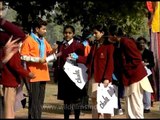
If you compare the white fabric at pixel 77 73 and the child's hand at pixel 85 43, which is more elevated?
the child's hand at pixel 85 43

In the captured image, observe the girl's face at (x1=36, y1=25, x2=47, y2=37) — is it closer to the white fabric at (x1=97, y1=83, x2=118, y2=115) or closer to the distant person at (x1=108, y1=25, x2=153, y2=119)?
the distant person at (x1=108, y1=25, x2=153, y2=119)

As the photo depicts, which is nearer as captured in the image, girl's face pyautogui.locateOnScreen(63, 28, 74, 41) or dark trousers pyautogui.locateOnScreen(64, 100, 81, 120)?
girl's face pyautogui.locateOnScreen(63, 28, 74, 41)

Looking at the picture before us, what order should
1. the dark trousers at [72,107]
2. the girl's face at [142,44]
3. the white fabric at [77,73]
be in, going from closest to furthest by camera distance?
the white fabric at [77,73], the dark trousers at [72,107], the girl's face at [142,44]

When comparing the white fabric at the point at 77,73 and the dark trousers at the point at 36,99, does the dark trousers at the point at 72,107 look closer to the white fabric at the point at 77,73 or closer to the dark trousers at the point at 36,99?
the white fabric at the point at 77,73

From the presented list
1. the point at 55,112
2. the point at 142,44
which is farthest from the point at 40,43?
the point at 142,44

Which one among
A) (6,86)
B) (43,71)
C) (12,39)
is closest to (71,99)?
(43,71)

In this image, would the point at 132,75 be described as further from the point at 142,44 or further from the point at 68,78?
the point at 142,44

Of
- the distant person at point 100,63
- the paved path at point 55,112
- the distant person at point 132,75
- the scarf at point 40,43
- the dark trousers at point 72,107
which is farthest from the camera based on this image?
the paved path at point 55,112

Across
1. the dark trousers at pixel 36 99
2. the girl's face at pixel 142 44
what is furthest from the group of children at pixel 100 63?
the girl's face at pixel 142 44

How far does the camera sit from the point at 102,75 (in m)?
7.37

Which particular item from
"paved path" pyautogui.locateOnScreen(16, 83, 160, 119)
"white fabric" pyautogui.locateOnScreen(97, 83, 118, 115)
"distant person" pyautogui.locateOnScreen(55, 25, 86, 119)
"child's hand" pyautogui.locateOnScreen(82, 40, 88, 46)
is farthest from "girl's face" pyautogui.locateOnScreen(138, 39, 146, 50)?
"white fabric" pyautogui.locateOnScreen(97, 83, 118, 115)

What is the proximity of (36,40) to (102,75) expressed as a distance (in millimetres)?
1313

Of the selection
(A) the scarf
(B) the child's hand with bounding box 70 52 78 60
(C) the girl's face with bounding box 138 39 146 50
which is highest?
(C) the girl's face with bounding box 138 39 146 50

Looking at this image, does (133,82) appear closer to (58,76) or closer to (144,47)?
(58,76)
